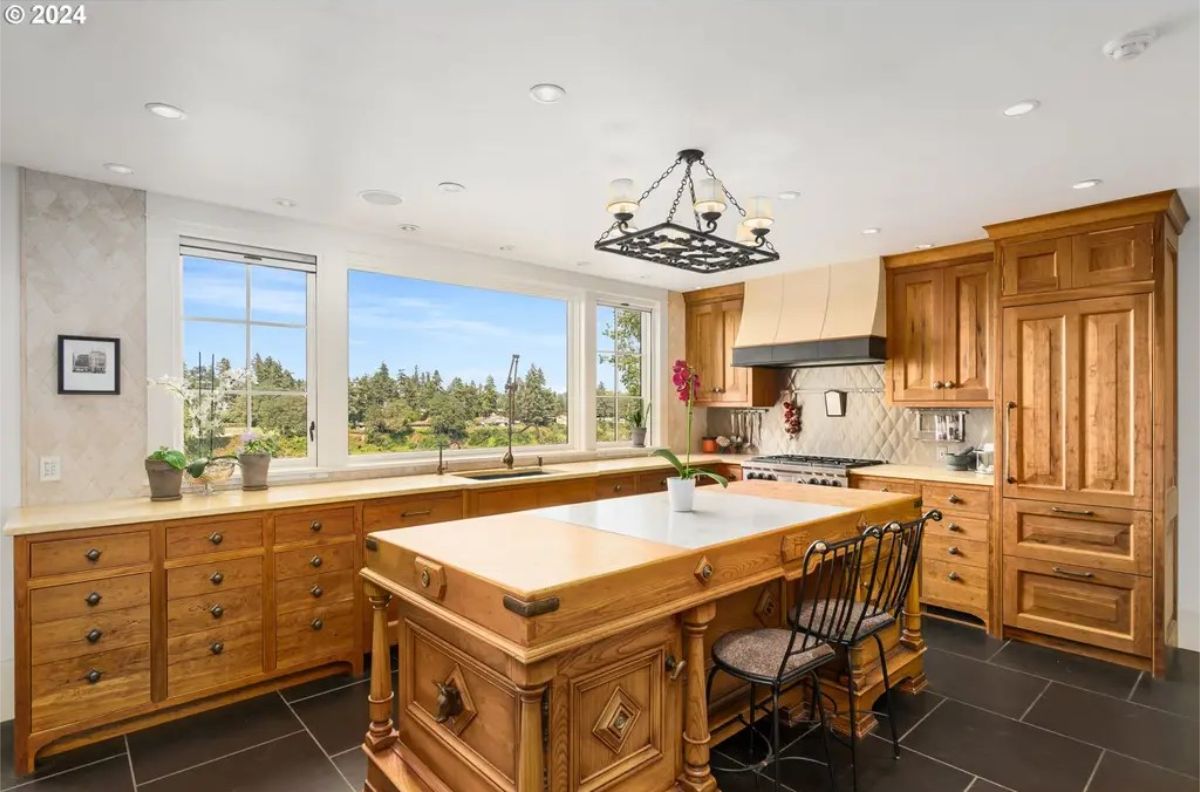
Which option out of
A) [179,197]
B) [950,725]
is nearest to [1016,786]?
[950,725]

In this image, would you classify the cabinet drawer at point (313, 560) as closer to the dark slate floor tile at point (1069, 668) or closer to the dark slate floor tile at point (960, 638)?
the dark slate floor tile at point (960, 638)

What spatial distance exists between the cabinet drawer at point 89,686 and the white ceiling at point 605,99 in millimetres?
2119

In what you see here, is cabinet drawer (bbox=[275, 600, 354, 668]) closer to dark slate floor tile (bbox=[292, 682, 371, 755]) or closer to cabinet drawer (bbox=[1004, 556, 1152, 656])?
dark slate floor tile (bbox=[292, 682, 371, 755])

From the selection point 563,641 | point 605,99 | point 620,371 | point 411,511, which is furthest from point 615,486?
point 563,641

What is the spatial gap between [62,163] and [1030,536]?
209 inches

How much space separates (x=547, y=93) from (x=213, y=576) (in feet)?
8.33

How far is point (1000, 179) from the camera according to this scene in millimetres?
3010

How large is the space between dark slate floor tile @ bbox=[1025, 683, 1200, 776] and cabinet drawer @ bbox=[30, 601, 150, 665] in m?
3.88

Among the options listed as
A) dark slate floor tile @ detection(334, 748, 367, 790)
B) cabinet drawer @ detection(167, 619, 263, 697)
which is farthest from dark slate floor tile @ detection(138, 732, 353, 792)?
cabinet drawer @ detection(167, 619, 263, 697)

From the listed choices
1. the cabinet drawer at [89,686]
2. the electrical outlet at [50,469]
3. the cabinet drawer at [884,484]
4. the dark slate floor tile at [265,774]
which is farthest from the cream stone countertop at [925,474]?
the electrical outlet at [50,469]

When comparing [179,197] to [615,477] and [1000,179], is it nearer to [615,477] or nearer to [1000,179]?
[615,477]

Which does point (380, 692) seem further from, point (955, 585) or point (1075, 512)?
point (1075, 512)

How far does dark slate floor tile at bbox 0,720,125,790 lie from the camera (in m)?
2.35

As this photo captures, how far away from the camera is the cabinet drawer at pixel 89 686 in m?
2.44
